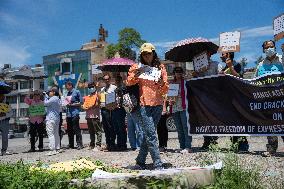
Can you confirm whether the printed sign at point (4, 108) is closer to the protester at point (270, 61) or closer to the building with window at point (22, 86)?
the protester at point (270, 61)

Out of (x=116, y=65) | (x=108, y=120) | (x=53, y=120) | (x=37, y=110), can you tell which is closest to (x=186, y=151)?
(x=108, y=120)

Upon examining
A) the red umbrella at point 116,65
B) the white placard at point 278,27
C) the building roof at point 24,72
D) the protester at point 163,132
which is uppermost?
the building roof at point 24,72

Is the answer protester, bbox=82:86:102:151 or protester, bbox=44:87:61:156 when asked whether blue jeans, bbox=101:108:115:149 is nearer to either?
protester, bbox=82:86:102:151

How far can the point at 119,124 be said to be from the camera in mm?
10383

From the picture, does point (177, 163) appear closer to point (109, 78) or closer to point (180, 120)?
point (180, 120)

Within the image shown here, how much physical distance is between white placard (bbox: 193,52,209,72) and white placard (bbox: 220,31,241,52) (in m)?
0.40

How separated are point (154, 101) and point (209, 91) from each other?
2.87 meters

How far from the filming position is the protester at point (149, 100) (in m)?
6.26

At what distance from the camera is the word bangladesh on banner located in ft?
25.5

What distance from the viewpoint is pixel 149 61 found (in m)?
6.69

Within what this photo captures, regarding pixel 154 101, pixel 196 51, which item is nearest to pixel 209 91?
pixel 196 51

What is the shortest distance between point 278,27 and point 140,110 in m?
3.98

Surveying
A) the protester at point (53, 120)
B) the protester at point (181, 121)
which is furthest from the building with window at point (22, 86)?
the protester at point (181, 121)

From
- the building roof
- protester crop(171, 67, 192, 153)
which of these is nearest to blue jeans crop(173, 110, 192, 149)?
protester crop(171, 67, 192, 153)
